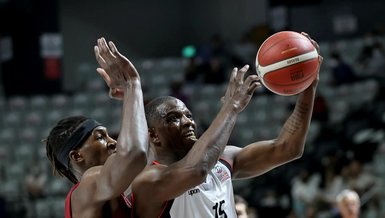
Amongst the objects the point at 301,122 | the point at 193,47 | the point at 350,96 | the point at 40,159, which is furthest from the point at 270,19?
the point at 301,122

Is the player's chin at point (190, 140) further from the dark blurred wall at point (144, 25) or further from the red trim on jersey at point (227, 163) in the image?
the dark blurred wall at point (144, 25)

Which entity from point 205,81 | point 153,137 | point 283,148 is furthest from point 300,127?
point 205,81

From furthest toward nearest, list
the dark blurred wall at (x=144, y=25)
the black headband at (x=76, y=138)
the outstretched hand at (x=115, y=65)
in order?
the dark blurred wall at (x=144, y=25) < the black headband at (x=76, y=138) < the outstretched hand at (x=115, y=65)

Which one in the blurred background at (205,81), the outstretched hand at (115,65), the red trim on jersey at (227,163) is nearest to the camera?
the outstretched hand at (115,65)

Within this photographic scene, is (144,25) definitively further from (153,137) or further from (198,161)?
(198,161)

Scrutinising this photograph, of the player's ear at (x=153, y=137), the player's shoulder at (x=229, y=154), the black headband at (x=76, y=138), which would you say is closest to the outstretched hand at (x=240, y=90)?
the player's ear at (x=153, y=137)

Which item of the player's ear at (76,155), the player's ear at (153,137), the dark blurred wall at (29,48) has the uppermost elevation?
the player's ear at (153,137)

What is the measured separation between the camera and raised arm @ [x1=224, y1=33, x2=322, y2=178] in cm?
498

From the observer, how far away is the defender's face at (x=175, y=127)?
4648mm

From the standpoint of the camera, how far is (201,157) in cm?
422

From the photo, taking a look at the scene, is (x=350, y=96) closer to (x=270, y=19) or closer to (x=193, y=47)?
(x=270, y=19)

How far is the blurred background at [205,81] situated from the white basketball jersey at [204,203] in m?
6.10

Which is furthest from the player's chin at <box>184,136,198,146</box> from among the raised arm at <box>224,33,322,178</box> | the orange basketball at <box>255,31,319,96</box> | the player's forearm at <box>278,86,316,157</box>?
the player's forearm at <box>278,86,316,157</box>

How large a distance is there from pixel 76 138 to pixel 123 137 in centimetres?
64
